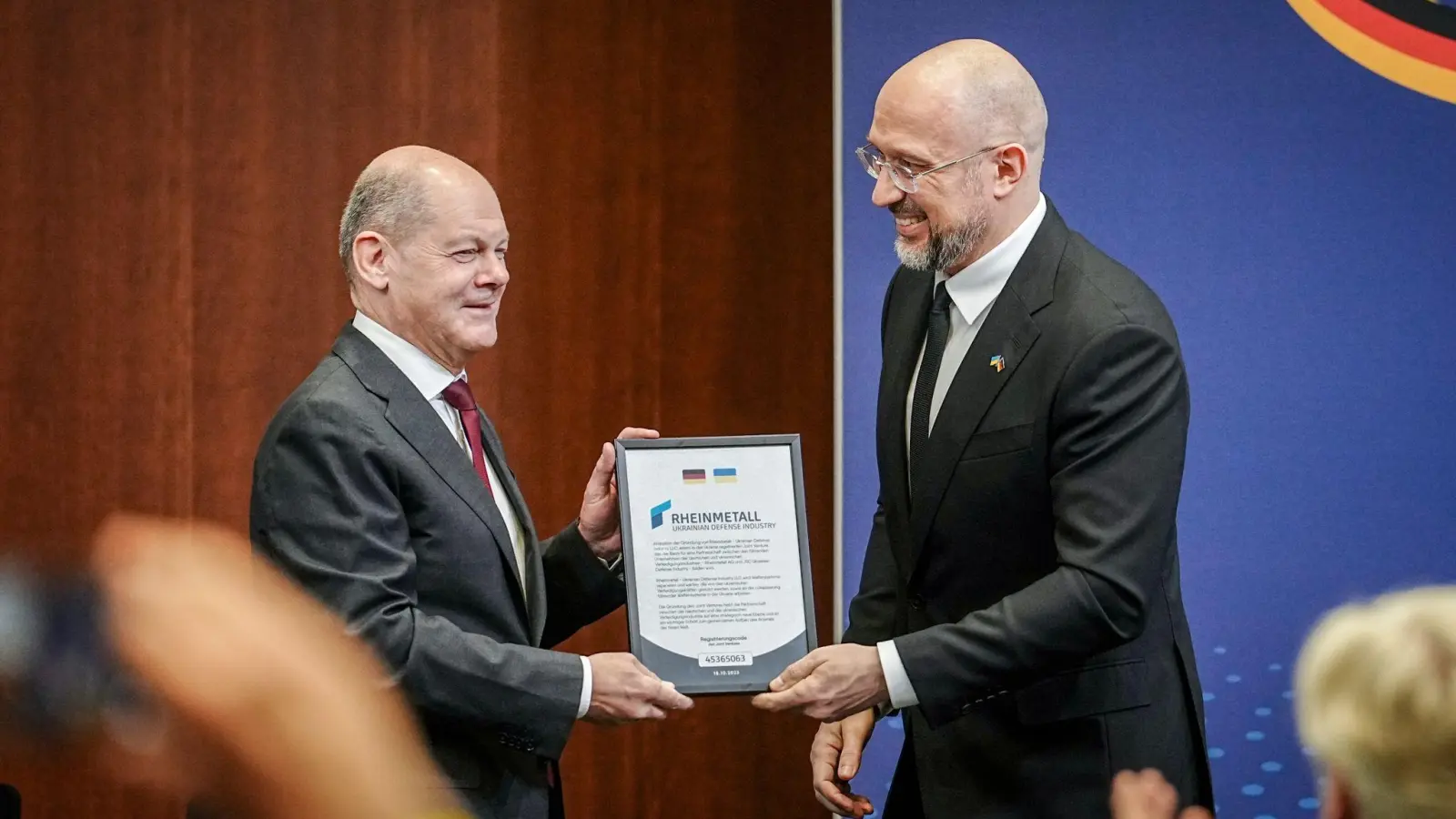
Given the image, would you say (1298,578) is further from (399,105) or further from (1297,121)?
(399,105)

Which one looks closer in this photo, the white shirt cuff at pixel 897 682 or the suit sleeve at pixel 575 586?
the white shirt cuff at pixel 897 682

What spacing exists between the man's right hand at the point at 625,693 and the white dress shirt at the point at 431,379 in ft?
0.73

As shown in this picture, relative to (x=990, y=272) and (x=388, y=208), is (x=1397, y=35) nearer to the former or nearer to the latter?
(x=990, y=272)

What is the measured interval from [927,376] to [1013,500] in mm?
315

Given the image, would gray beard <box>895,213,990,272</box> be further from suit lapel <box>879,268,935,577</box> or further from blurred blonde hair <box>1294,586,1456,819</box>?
blurred blonde hair <box>1294,586,1456,819</box>

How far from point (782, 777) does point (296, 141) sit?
2.25 metres

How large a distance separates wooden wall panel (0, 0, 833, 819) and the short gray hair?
4.34 ft

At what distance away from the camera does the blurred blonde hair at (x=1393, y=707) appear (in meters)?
1.28

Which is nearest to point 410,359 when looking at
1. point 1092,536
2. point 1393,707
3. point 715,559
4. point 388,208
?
point 388,208

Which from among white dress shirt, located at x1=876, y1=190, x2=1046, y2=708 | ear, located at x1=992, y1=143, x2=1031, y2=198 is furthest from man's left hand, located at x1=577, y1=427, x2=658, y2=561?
ear, located at x1=992, y1=143, x2=1031, y2=198

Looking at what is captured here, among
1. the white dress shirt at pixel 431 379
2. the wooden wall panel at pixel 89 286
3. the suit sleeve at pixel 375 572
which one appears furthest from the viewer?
the wooden wall panel at pixel 89 286

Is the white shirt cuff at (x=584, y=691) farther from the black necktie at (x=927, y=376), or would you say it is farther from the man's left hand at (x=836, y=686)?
the black necktie at (x=927, y=376)

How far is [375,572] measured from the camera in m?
2.62

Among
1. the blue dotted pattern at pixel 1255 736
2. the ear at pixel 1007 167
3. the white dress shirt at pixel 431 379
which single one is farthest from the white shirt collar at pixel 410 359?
the blue dotted pattern at pixel 1255 736
